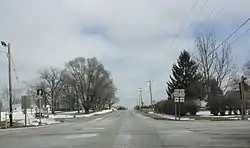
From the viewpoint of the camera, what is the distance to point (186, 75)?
95688 millimetres

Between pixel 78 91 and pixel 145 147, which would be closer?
pixel 145 147

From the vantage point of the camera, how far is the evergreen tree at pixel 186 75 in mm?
91438

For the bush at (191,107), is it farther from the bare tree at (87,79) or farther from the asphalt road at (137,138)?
the bare tree at (87,79)

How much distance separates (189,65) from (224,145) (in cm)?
8158

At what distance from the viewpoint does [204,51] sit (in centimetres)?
8025

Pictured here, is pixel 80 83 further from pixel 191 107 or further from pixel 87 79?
pixel 191 107

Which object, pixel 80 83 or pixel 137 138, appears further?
pixel 80 83

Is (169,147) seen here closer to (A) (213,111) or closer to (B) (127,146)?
(B) (127,146)

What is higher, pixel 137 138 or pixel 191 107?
pixel 191 107

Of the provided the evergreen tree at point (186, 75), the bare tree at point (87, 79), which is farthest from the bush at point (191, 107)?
the bare tree at point (87, 79)

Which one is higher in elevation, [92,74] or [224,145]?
[92,74]

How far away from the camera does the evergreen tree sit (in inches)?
3600

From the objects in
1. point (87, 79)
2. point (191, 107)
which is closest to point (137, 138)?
point (191, 107)

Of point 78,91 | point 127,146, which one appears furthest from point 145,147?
point 78,91
